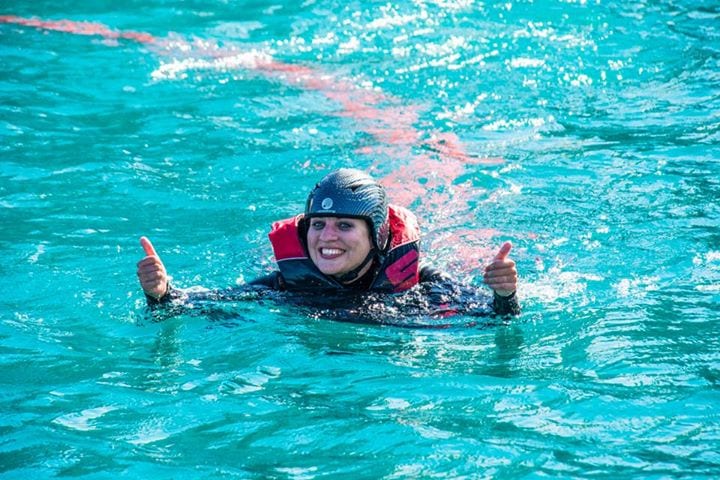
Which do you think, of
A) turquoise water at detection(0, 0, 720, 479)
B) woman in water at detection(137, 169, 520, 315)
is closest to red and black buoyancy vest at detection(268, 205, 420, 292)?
woman in water at detection(137, 169, 520, 315)

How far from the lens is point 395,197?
10.4 m

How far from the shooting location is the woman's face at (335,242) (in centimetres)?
756

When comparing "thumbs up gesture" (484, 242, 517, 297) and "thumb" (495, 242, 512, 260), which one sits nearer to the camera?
"thumb" (495, 242, 512, 260)

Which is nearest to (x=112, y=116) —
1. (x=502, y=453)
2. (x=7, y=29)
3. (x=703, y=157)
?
(x=7, y=29)

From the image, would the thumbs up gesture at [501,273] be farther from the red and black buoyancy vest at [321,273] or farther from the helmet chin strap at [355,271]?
the helmet chin strap at [355,271]

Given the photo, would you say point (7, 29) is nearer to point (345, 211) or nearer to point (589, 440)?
point (345, 211)

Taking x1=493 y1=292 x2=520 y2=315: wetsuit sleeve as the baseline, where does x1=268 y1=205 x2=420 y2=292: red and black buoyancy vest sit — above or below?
above

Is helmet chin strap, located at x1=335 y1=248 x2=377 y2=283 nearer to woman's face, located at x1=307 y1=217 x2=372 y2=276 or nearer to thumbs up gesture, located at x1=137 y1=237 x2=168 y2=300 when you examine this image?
woman's face, located at x1=307 y1=217 x2=372 y2=276

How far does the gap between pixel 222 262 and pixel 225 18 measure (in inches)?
317

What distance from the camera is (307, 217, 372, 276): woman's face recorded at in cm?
756

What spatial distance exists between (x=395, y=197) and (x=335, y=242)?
2.90 m

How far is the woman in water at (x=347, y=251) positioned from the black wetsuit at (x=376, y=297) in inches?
0.5

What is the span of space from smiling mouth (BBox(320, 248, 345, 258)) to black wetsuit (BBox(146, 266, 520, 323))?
0.36 metres

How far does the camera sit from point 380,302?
7762 millimetres
